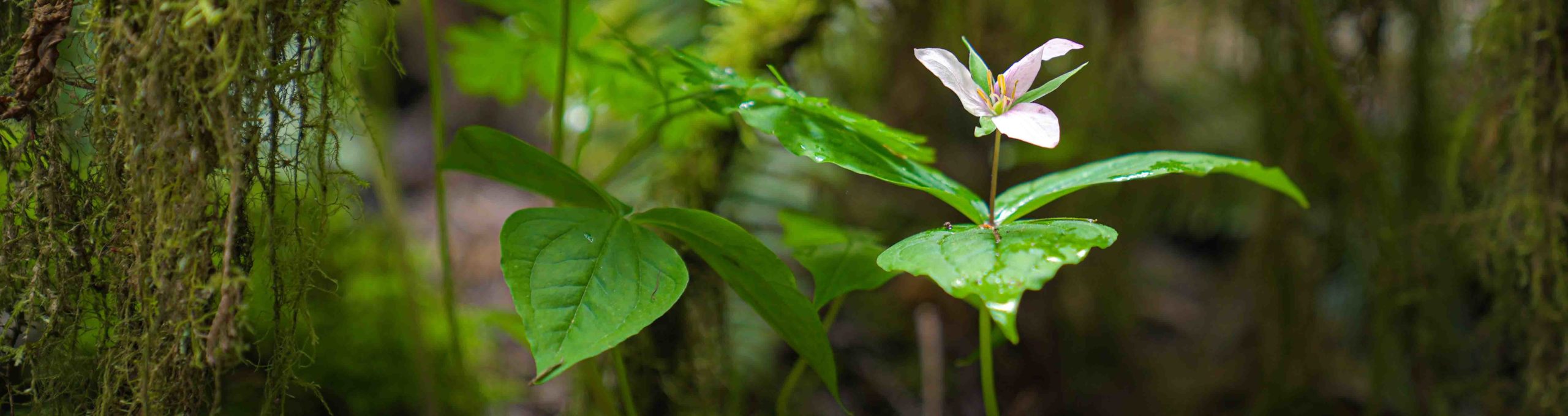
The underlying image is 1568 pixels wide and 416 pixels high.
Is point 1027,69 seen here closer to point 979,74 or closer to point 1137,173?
point 979,74

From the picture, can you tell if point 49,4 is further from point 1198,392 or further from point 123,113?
point 1198,392

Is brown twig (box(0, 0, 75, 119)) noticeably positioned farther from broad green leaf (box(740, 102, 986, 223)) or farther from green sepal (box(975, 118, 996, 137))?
green sepal (box(975, 118, 996, 137))

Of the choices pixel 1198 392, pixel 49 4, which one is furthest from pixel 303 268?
pixel 1198 392

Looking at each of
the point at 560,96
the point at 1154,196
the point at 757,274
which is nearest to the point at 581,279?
the point at 757,274

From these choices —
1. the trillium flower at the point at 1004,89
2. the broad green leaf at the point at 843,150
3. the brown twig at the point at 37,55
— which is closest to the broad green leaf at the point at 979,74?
the trillium flower at the point at 1004,89

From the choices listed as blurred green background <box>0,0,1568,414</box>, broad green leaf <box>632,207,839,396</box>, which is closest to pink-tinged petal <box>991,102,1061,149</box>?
broad green leaf <box>632,207,839,396</box>

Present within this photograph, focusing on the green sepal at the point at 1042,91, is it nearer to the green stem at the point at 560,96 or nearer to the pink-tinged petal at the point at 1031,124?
the pink-tinged petal at the point at 1031,124
